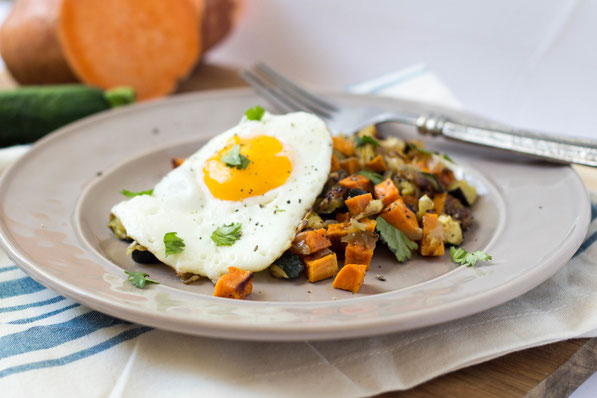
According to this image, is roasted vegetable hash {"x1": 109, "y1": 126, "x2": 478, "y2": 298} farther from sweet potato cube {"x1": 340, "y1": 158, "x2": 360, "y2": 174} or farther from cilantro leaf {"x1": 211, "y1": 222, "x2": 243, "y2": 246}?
cilantro leaf {"x1": 211, "y1": 222, "x2": 243, "y2": 246}

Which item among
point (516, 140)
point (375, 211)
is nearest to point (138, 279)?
point (375, 211)

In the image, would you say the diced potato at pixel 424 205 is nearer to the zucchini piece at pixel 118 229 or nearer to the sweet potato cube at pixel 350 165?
the sweet potato cube at pixel 350 165

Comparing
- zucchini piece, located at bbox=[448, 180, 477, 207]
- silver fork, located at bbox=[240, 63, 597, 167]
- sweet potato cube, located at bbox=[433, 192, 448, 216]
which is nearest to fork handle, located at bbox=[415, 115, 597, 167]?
silver fork, located at bbox=[240, 63, 597, 167]

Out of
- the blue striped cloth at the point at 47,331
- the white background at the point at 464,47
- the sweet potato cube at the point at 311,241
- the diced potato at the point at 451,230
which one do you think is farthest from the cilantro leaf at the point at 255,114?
the white background at the point at 464,47

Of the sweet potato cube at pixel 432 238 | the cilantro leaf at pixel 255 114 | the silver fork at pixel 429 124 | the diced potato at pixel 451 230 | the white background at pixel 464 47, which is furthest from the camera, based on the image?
the white background at pixel 464 47

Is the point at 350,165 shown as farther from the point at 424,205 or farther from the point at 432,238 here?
the point at 432,238

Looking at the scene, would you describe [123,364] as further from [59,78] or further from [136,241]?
[59,78]

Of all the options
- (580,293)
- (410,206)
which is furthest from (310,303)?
(580,293)
